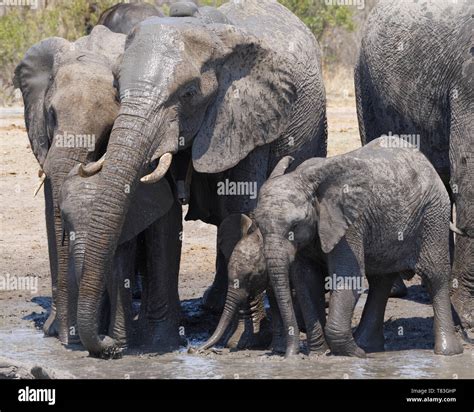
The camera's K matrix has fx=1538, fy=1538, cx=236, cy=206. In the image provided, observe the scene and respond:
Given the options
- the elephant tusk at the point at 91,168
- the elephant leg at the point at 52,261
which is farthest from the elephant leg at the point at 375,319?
the elephant leg at the point at 52,261

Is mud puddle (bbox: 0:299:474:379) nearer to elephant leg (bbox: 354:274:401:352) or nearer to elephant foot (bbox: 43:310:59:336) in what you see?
elephant leg (bbox: 354:274:401:352)

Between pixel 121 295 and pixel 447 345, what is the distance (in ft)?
6.16

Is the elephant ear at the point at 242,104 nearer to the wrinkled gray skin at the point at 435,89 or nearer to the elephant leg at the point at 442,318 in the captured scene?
the wrinkled gray skin at the point at 435,89

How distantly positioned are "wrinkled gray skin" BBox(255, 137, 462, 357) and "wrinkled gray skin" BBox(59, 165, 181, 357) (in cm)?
75

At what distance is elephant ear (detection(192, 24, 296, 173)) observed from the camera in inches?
344

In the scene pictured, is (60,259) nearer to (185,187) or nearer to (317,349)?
(185,187)

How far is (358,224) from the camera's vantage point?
8461 millimetres

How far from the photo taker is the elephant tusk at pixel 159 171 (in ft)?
26.5

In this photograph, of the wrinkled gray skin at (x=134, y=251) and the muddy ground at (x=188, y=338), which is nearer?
the muddy ground at (x=188, y=338)

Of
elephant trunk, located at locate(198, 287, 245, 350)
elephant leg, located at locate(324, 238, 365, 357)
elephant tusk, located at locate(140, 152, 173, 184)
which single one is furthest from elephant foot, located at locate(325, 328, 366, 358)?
elephant tusk, located at locate(140, 152, 173, 184)

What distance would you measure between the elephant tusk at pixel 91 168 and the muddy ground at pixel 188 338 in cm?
103
